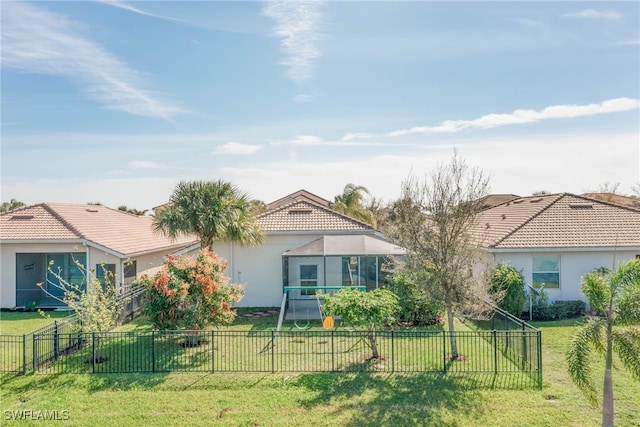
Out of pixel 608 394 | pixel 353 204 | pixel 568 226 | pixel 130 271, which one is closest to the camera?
pixel 608 394

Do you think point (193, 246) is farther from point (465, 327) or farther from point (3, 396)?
point (465, 327)

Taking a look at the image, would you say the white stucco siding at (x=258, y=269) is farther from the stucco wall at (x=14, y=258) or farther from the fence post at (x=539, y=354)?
the fence post at (x=539, y=354)

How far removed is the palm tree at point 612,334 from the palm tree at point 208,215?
1383cm

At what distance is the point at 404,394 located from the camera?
10156 mm

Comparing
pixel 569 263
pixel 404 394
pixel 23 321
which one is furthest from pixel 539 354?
pixel 23 321

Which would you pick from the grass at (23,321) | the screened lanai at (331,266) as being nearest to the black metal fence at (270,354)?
the grass at (23,321)

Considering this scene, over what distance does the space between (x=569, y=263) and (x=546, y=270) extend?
1.00 meters

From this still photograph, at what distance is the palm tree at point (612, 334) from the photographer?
819cm

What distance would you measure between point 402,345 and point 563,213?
12710mm

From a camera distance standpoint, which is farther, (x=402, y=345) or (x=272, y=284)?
(x=272, y=284)

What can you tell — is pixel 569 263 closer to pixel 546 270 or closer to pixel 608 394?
pixel 546 270

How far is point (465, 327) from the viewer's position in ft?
54.5

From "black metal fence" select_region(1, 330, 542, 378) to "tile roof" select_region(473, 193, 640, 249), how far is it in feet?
20.9

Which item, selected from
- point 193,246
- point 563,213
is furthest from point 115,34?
point 563,213
